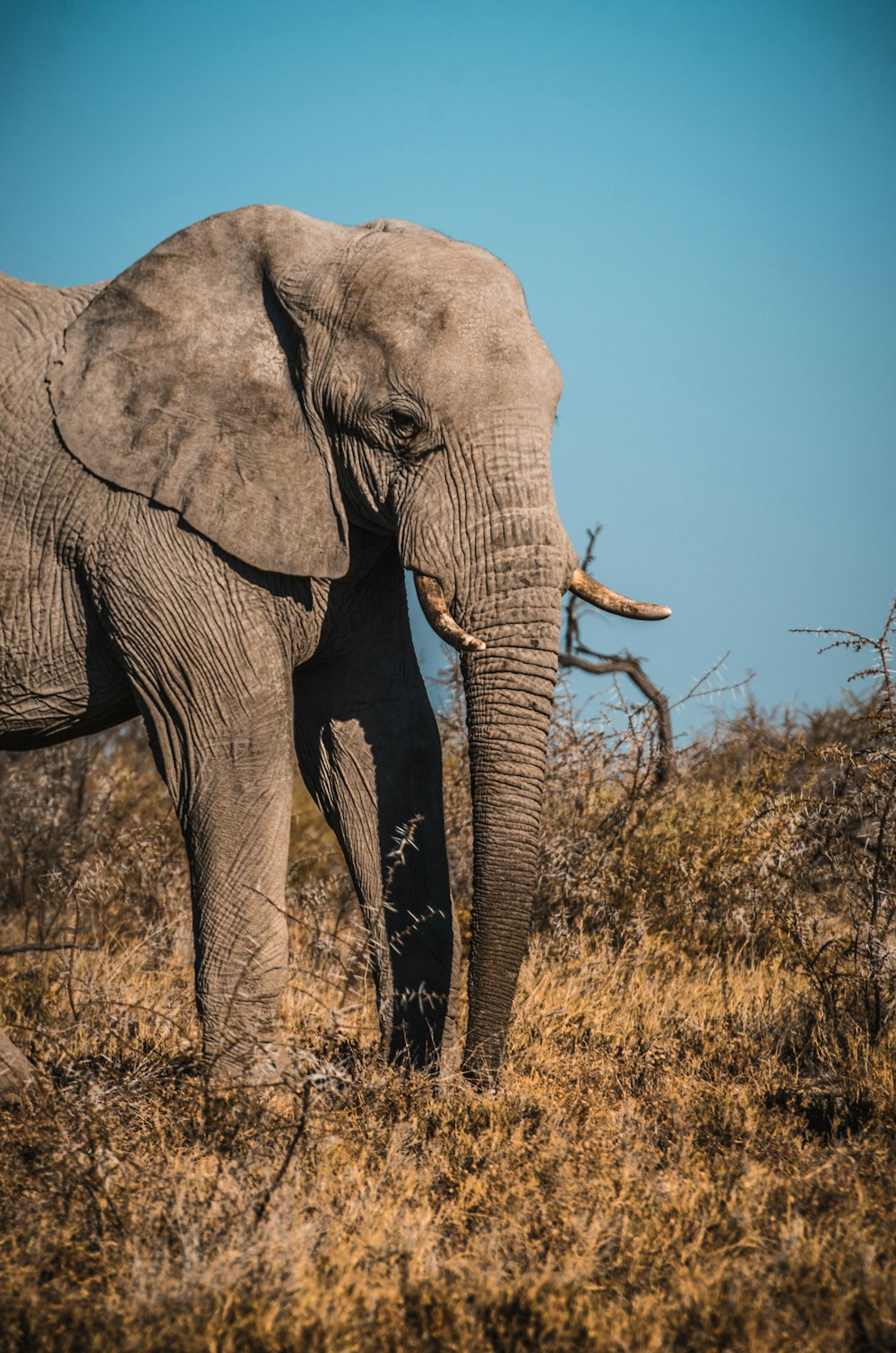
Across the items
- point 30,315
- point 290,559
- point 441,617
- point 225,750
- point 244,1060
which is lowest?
point 244,1060

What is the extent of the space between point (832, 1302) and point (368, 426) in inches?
126

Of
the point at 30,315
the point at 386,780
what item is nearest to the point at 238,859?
the point at 386,780

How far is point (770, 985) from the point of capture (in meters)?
6.76

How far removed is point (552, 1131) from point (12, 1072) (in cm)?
190

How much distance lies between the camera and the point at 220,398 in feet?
16.9

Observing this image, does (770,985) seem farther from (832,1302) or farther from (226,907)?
(832,1302)

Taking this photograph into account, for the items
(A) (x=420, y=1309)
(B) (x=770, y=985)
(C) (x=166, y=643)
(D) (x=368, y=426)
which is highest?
(D) (x=368, y=426)

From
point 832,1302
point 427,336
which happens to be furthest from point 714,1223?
point 427,336

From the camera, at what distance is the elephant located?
15.8ft

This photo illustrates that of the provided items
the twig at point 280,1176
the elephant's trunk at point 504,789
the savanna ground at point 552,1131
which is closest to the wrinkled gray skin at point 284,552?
the elephant's trunk at point 504,789

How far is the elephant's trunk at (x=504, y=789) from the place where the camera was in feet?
15.6

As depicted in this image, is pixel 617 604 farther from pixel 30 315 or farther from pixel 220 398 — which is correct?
pixel 30 315

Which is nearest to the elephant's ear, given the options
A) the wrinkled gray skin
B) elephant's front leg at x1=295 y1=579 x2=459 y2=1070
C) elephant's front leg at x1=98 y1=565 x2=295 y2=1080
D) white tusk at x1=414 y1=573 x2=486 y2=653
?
the wrinkled gray skin

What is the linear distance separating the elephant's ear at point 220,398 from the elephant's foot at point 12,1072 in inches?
76.5
